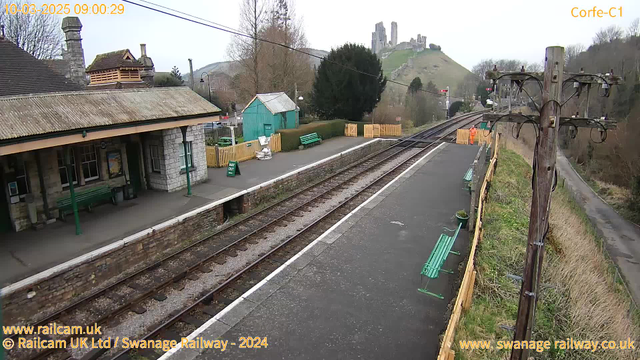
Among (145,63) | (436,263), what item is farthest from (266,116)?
(436,263)

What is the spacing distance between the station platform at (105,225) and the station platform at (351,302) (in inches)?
190

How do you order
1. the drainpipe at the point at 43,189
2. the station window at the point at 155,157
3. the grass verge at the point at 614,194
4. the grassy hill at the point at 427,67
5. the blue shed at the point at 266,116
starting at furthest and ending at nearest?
the grassy hill at the point at 427,67, the blue shed at the point at 266,116, the grass verge at the point at 614,194, the station window at the point at 155,157, the drainpipe at the point at 43,189

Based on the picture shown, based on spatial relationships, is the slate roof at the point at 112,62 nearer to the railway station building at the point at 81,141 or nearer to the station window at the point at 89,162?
the railway station building at the point at 81,141

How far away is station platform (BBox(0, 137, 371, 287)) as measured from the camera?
9.02 m

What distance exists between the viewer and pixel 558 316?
7.41m

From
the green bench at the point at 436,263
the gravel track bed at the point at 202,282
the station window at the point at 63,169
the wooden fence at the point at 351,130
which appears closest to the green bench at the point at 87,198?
the station window at the point at 63,169

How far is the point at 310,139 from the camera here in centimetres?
2491

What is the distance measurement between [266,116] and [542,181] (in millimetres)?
21121

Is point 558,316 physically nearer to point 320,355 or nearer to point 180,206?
point 320,355

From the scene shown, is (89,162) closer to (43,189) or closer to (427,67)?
(43,189)

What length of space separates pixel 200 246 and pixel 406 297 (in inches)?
242

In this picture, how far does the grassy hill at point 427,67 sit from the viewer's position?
114 meters

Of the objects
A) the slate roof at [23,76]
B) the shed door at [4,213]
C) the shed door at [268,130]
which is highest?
the slate roof at [23,76]

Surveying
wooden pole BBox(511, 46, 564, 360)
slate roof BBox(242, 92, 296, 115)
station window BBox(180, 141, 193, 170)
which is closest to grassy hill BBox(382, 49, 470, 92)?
slate roof BBox(242, 92, 296, 115)
